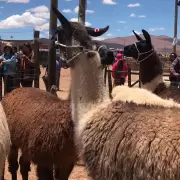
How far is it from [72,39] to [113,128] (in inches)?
42.9

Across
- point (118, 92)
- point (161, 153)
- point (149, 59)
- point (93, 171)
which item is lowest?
point (93, 171)

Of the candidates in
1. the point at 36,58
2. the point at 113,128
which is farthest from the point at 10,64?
the point at 113,128

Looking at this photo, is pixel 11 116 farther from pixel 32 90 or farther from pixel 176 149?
pixel 176 149

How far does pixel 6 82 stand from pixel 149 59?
3.98 metres

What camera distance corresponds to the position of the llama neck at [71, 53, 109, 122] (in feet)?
11.4

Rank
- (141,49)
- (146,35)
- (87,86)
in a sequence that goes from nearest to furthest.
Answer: (87,86), (146,35), (141,49)

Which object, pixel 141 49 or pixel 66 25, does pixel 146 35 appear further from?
pixel 66 25

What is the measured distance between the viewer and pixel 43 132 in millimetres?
4340

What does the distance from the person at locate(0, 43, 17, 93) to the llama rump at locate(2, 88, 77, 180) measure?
13.0 feet

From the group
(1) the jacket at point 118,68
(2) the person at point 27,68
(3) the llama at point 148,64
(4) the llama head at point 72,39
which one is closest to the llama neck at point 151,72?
(3) the llama at point 148,64

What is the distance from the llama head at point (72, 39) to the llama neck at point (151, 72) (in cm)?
288

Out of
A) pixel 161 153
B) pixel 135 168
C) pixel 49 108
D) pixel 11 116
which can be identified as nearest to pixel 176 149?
pixel 161 153

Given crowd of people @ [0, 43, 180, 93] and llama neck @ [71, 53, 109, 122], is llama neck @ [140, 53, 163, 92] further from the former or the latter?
llama neck @ [71, 53, 109, 122]

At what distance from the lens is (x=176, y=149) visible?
2.60 meters
